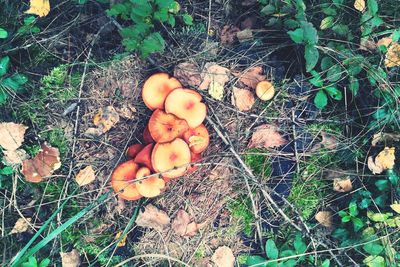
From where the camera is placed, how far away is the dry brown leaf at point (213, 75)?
2992 mm

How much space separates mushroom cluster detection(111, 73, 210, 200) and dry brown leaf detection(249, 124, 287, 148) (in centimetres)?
40

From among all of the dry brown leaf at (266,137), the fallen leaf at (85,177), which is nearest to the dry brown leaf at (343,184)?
the dry brown leaf at (266,137)

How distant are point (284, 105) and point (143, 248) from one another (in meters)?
1.53

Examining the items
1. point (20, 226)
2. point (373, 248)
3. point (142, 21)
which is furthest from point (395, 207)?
point (20, 226)

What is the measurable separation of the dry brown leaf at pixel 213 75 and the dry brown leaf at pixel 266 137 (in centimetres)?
45

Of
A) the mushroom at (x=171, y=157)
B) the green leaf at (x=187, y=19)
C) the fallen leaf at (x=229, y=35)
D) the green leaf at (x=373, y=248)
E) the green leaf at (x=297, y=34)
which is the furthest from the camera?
the fallen leaf at (x=229, y=35)

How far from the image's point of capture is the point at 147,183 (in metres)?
2.71

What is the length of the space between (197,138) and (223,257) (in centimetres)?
97

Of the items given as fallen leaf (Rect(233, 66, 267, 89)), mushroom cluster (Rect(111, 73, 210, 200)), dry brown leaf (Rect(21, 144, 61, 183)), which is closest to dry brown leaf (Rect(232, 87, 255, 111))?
fallen leaf (Rect(233, 66, 267, 89))

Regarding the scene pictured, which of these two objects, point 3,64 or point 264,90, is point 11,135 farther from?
point 264,90

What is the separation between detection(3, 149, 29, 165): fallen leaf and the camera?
3010mm

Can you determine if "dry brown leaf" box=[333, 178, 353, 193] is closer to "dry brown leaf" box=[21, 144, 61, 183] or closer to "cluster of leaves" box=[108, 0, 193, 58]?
"cluster of leaves" box=[108, 0, 193, 58]

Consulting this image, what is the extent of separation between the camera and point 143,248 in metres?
3.06

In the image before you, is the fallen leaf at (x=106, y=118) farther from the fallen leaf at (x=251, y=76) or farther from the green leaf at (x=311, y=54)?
the green leaf at (x=311, y=54)
